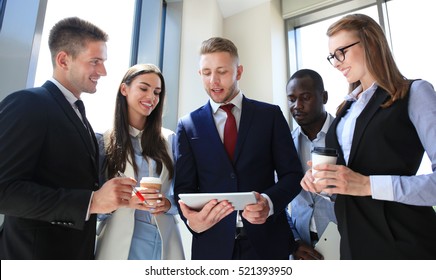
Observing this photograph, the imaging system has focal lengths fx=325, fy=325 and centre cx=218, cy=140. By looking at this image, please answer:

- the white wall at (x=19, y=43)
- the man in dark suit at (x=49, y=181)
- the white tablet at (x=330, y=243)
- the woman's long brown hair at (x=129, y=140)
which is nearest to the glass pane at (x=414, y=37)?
the white tablet at (x=330, y=243)

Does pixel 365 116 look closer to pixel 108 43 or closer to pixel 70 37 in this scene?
pixel 70 37

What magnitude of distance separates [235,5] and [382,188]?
3149 mm

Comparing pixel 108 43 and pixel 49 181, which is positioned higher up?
pixel 108 43

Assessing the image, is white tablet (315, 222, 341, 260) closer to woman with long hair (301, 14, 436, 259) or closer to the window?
woman with long hair (301, 14, 436, 259)

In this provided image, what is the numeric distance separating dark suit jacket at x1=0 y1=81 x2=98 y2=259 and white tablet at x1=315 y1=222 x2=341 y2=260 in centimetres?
126

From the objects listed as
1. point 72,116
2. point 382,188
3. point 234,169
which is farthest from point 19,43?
point 382,188

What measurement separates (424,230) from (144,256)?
4.18 feet

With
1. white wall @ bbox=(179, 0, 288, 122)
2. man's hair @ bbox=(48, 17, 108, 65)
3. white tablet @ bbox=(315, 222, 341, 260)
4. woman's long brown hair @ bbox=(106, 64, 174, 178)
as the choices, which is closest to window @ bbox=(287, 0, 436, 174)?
white wall @ bbox=(179, 0, 288, 122)

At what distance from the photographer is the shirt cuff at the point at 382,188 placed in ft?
3.87

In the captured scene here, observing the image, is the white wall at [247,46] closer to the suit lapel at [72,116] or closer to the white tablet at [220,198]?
the suit lapel at [72,116]

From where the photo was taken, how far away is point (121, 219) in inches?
66.2

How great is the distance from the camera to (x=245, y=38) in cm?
378
